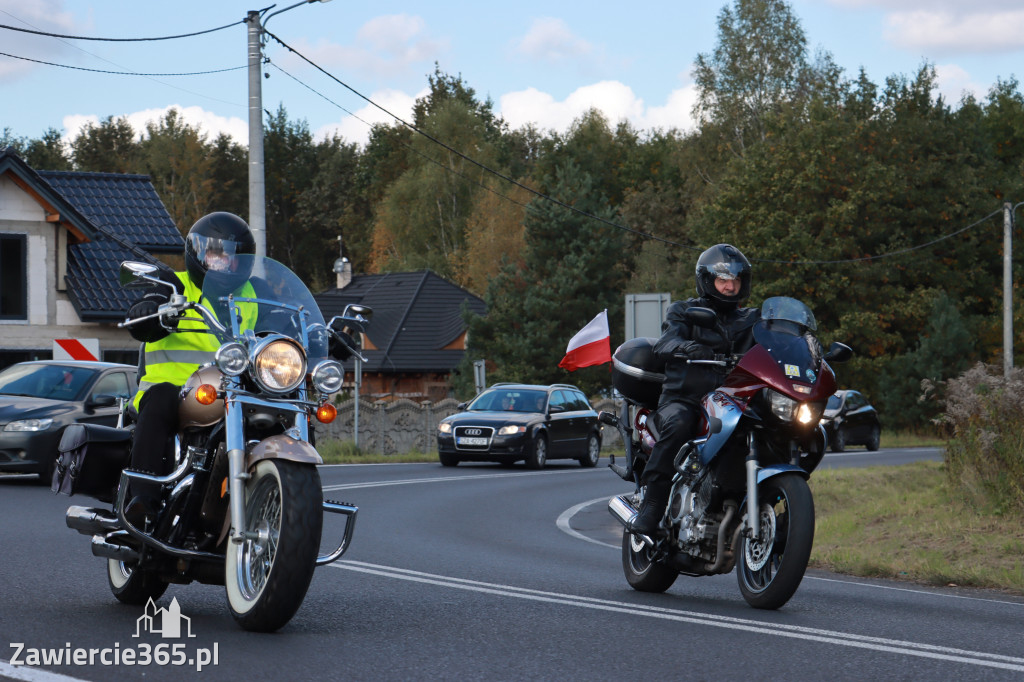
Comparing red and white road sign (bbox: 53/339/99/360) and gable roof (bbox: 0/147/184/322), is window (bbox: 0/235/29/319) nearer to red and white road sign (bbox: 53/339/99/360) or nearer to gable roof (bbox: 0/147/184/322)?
gable roof (bbox: 0/147/184/322)

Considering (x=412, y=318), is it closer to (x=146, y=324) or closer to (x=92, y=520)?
(x=92, y=520)

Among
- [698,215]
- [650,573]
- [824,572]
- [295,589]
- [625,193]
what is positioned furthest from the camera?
[625,193]

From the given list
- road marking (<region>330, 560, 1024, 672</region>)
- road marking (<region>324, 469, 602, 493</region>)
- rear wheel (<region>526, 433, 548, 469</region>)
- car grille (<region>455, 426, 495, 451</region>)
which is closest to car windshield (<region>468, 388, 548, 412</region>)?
rear wheel (<region>526, 433, 548, 469</region>)

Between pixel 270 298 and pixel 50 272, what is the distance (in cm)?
2817

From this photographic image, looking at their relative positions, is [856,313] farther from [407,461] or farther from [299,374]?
[299,374]

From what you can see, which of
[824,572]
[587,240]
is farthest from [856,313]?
[824,572]

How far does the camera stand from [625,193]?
78562 mm

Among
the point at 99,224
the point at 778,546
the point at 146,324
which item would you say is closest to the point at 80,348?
the point at 146,324

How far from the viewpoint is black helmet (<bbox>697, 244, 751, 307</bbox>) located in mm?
8148

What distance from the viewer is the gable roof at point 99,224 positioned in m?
32.5

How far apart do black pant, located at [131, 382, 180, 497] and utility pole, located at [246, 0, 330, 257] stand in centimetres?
1559

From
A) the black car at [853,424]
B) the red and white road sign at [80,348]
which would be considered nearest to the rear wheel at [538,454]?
the red and white road sign at [80,348]

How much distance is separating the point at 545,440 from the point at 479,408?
1409 mm

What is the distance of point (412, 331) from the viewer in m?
66.2
